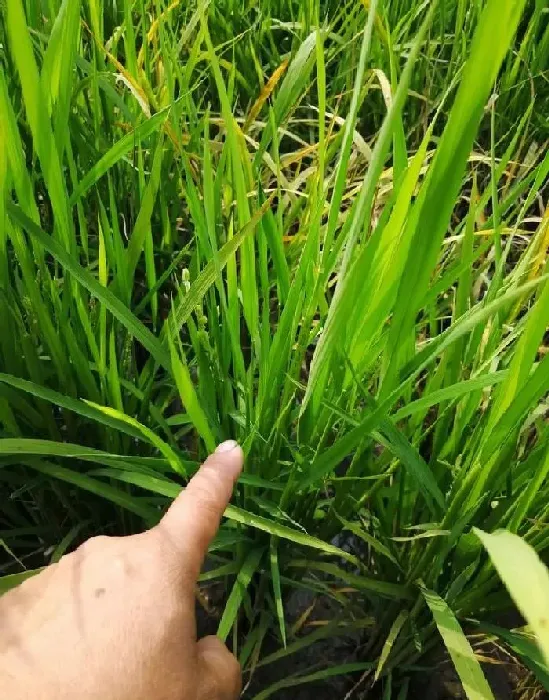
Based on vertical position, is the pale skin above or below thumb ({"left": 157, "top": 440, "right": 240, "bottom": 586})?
below

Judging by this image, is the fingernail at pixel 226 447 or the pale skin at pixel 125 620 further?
the fingernail at pixel 226 447

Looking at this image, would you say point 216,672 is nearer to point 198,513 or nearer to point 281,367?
point 198,513

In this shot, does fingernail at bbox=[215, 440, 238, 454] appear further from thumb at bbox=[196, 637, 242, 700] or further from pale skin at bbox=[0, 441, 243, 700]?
thumb at bbox=[196, 637, 242, 700]

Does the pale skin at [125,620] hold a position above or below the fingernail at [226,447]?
below

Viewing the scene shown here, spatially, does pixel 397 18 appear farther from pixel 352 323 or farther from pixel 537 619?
pixel 537 619

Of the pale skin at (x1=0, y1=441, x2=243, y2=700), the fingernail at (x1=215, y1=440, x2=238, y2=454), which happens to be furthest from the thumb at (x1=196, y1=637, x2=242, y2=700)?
the fingernail at (x1=215, y1=440, x2=238, y2=454)

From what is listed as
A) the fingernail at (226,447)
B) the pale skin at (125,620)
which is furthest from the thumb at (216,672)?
the fingernail at (226,447)

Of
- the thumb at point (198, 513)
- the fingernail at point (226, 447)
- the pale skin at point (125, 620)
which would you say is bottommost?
the pale skin at point (125, 620)

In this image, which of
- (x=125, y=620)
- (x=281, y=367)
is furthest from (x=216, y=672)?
(x=281, y=367)

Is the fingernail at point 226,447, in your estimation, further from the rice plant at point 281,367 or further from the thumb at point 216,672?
the thumb at point 216,672
